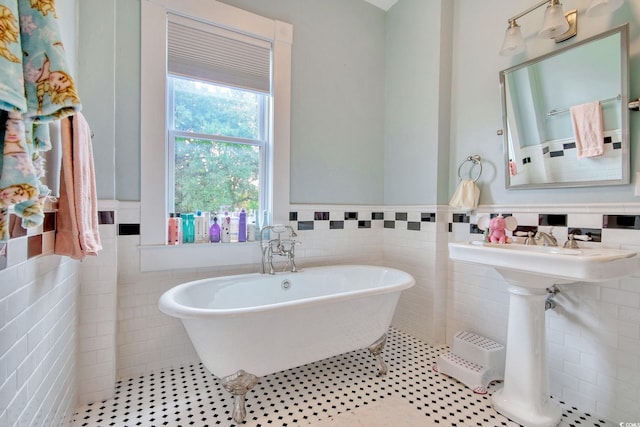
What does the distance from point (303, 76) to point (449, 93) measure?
3.87 ft

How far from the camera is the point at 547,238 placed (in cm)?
166

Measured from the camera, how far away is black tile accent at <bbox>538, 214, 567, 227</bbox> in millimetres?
1677

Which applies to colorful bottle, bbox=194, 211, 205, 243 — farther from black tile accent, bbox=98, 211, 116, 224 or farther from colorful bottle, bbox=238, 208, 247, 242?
black tile accent, bbox=98, 211, 116, 224

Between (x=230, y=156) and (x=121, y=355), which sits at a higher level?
(x=230, y=156)

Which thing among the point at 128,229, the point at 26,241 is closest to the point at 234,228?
the point at 128,229

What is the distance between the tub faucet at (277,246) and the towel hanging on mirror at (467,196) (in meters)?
1.24

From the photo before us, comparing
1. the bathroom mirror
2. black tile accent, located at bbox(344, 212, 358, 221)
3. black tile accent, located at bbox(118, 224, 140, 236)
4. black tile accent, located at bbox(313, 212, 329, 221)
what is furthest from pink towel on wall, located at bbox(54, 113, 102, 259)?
the bathroom mirror

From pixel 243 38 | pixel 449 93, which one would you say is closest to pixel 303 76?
pixel 243 38

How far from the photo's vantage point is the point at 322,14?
2438mm

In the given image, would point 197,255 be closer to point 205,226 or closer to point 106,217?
point 205,226

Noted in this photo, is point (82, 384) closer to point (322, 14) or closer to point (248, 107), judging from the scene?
point (248, 107)

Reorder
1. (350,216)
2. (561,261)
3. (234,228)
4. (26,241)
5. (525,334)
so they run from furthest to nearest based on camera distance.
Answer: (350,216), (234,228), (525,334), (561,261), (26,241)

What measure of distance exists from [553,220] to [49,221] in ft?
8.20

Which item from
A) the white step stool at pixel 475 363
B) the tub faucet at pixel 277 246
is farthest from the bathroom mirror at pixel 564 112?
the tub faucet at pixel 277 246
